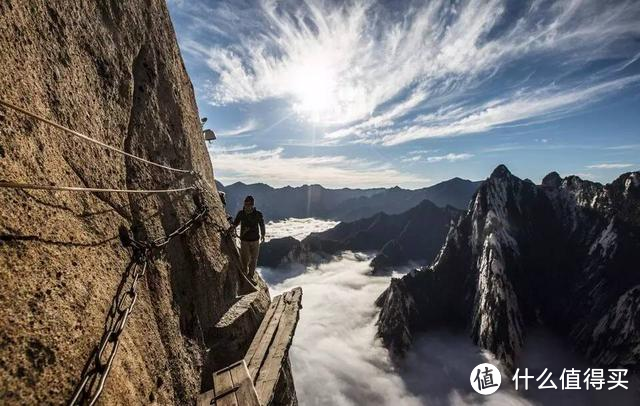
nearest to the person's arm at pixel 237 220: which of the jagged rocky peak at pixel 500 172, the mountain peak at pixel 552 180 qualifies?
the jagged rocky peak at pixel 500 172

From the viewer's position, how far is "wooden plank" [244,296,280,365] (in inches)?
374

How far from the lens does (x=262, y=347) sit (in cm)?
978

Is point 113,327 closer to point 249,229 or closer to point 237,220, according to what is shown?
point 237,220

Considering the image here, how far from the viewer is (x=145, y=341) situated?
5863mm

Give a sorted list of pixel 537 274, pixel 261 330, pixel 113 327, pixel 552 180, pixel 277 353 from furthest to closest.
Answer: pixel 552 180 → pixel 537 274 → pixel 261 330 → pixel 277 353 → pixel 113 327

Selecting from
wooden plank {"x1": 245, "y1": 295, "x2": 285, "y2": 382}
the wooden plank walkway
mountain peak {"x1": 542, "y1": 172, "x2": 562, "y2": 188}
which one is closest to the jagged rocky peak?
mountain peak {"x1": 542, "y1": 172, "x2": 562, "y2": 188}

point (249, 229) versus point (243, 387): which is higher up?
point (249, 229)

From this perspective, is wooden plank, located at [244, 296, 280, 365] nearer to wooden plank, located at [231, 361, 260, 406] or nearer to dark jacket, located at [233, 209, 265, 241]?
wooden plank, located at [231, 361, 260, 406]

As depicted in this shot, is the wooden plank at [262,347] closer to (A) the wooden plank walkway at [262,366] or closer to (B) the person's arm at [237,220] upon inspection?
(A) the wooden plank walkway at [262,366]

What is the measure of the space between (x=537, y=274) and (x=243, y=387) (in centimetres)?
11797

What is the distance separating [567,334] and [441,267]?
124 feet

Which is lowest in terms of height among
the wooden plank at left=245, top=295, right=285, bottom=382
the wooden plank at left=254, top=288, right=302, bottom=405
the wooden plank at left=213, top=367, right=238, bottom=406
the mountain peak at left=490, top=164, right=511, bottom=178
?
the wooden plank at left=254, top=288, right=302, bottom=405

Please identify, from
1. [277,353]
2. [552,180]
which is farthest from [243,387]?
[552,180]

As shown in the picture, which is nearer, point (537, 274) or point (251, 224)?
point (251, 224)
